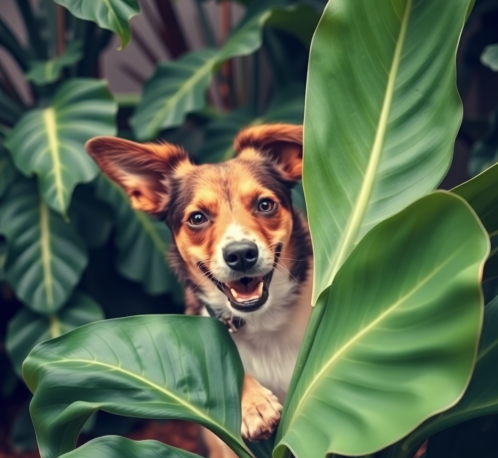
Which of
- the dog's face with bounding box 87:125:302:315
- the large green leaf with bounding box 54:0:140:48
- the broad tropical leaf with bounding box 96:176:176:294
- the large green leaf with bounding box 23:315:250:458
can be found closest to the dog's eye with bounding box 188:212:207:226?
the dog's face with bounding box 87:125:302:315

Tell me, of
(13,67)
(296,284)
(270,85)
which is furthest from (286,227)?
(13,67)

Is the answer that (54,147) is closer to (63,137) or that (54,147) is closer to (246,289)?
(63,137)

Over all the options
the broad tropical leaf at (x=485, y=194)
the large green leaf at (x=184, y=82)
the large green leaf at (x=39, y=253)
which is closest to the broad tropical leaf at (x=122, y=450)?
the broad tropical leaf at (x=485, y=194)

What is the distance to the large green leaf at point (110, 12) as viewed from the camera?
0.80 metres

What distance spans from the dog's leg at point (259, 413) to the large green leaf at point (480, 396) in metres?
0.15

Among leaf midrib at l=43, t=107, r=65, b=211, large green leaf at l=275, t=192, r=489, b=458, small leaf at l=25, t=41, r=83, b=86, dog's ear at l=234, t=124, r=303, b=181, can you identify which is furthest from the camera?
small leaf at l=25, t=41, r=83, b=86

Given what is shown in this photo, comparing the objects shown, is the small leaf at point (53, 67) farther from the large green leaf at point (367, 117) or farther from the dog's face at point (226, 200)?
the large green leaf at point (367, 117)

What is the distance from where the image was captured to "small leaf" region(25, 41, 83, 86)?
Answer: 1.30 meters

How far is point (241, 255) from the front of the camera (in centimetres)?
67

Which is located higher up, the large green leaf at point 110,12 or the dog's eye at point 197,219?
the large green leaf at point 110,12

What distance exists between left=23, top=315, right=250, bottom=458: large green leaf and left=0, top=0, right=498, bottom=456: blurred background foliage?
322 millimetres

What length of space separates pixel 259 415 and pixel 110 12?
0.48 meters

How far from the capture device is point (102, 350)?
74cm

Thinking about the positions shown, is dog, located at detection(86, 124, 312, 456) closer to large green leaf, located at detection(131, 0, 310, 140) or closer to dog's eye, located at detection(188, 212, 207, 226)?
dog's eye, located at detection(188, 212, 207, 226)
